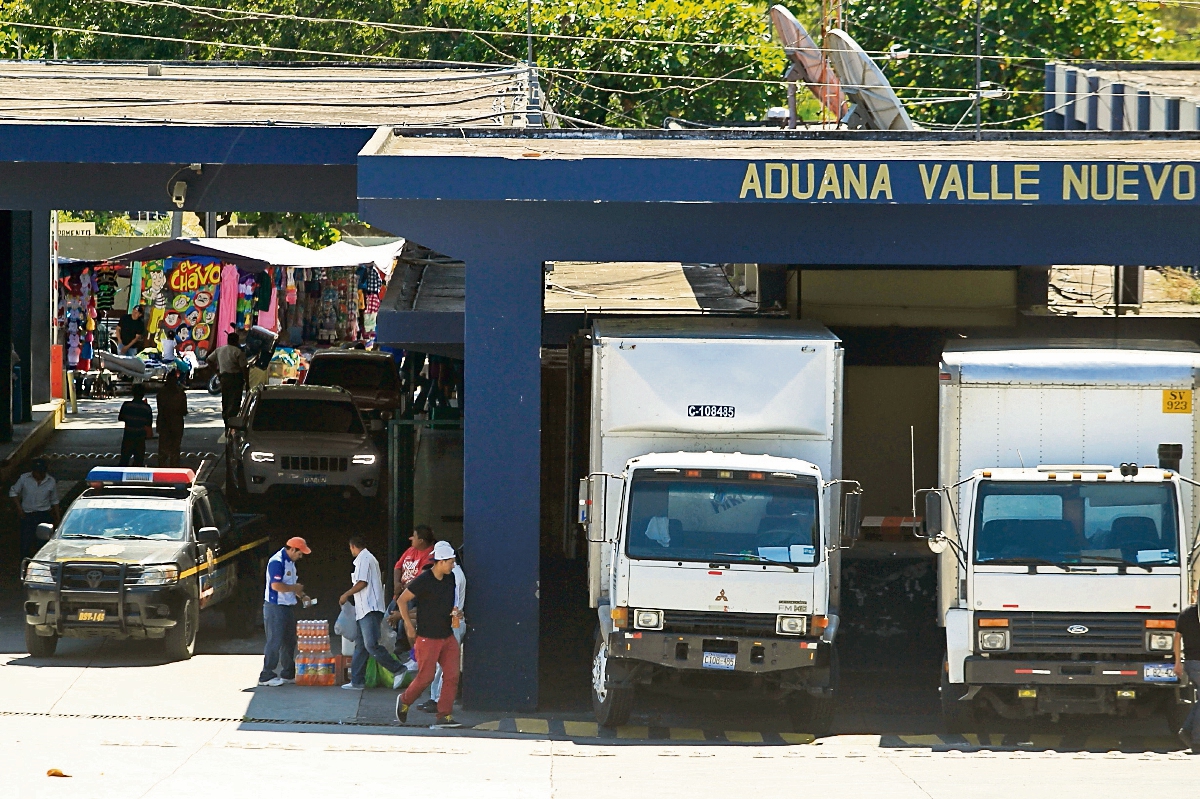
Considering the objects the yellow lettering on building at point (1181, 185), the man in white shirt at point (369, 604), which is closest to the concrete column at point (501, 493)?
the man in white shirt at point (369, 604)

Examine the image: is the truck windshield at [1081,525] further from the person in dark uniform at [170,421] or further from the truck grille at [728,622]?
the person in dark uniform at [170,421]

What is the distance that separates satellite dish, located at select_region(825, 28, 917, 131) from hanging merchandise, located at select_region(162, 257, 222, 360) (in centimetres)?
2220

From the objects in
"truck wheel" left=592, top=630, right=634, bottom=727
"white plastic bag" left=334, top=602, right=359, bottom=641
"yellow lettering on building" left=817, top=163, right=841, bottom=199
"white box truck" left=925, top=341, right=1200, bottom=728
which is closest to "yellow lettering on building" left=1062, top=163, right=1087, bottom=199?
"white box truck" left=925, top=341, right=1200, bottom=728

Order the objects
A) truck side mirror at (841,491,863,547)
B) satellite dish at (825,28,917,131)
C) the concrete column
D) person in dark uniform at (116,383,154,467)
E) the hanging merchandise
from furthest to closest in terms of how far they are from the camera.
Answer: the hanging merchandise
person in dark uniform at (116,383,154,467)
satellite dish at (825,28,917,131)
the concrete column
truck side mirror at (841,491,863,547)

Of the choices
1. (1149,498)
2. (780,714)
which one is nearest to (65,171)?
(780,714)

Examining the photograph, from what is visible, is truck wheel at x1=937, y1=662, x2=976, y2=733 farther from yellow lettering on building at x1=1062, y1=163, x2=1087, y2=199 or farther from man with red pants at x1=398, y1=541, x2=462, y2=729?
yellow lettering on building at x1=1062, y1=163, x2=1087, y2=199

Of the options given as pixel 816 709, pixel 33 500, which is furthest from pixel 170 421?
pixel 816 709

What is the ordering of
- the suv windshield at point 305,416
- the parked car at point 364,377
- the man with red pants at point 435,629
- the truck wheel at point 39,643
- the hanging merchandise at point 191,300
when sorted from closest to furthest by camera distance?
the man with red pants at point 435,629 < the truck wheel at point 39,643 < the suv windshield at point 305,416 < the parked car at point 364,377 < the hanging merchandise at point 191,300

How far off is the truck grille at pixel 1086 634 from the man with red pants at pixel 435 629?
5104mm

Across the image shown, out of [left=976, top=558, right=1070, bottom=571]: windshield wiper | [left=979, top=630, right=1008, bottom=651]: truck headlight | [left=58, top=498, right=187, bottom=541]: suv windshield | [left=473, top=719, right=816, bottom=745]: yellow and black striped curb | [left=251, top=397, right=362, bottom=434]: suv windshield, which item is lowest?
[left=473, top=719, right=816, bottom=745]: yellow and black striped curb

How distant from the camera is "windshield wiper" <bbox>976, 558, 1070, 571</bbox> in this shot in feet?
47.8

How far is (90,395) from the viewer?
40.5m

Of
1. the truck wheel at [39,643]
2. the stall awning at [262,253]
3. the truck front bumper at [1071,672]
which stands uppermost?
the stall awning at [262,253]

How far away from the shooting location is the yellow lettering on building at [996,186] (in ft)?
50.8
